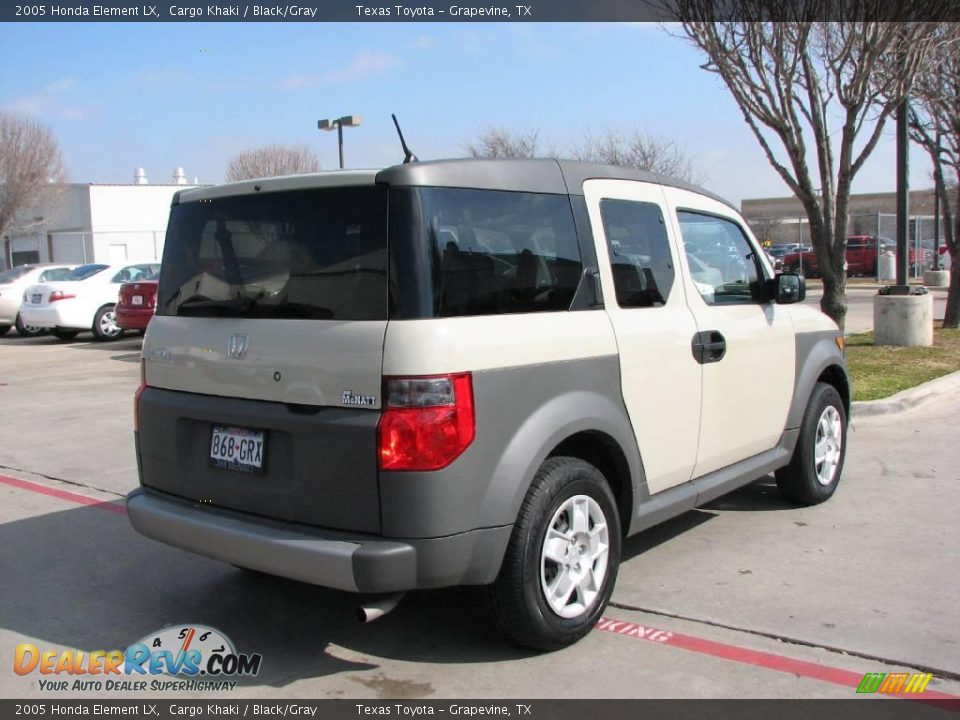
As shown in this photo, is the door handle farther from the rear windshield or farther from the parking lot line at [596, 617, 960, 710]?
the rear windshield

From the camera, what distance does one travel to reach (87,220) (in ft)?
134

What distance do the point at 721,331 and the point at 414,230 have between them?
83.7 inches

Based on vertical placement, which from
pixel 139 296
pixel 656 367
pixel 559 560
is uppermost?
pixel 139 296

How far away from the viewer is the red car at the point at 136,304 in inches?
633

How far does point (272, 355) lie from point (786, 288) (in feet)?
10.4

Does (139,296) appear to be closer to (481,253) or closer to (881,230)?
(481,253)

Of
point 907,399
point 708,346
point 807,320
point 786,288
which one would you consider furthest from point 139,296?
point 708,346

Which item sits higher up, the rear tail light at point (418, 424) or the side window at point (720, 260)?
the side window at point (720, 260)

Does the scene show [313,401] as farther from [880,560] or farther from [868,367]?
[868,367]

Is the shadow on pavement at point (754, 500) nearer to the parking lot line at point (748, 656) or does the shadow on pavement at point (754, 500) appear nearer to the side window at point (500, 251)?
the parking lot line at point (748, 656)

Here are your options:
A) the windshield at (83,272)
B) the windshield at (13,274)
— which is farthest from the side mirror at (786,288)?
the windshield at (13,274)

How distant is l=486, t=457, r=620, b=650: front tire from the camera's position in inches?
143

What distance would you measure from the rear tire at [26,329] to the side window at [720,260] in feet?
55.9

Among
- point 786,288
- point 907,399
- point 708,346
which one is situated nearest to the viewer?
point 708,346
